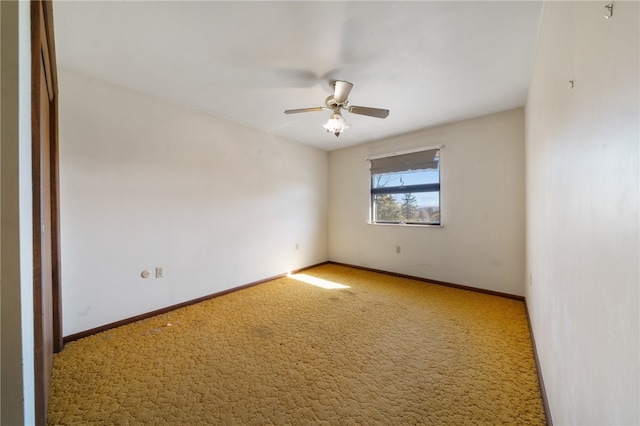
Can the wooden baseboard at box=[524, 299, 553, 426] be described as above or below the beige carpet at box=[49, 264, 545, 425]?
above

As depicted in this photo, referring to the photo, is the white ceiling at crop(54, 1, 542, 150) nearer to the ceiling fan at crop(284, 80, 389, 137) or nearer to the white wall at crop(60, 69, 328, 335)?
the ceiling fan at crop(284, 80, 389, 137)

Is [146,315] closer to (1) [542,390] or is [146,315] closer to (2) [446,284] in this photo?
(1) [542,390]

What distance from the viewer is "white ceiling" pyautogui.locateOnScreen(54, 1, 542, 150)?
151 centimetres

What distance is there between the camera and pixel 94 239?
7.30 feet

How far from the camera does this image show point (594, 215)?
2.52ft

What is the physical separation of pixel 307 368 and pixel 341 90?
227cm

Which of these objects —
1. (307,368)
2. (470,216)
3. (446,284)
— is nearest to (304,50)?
(307,368)

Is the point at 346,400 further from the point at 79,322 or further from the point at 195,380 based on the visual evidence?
the point at 79,322

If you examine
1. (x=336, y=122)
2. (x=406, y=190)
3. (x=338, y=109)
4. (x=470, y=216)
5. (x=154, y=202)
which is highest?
(x=338, y=109)

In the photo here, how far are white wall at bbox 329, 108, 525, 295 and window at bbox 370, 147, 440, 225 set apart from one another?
132mm

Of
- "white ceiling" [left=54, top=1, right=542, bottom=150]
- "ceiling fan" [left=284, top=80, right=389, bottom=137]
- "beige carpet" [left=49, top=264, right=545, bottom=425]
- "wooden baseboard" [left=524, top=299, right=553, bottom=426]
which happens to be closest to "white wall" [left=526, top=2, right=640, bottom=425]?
"wooden baseboard" [left=524, top=299, right=553, bottom=426]

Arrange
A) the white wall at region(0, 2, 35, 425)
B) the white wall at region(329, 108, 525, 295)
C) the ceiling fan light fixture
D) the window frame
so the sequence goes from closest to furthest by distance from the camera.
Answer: the white wall at region(0, 2, 35, 425) < the ceiling fan light fixture < the white wall at region(329, 108, 525, 295) < the window frame

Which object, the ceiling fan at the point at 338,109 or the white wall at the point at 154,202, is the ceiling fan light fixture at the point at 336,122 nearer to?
the ceiling fan at the point at 338,109

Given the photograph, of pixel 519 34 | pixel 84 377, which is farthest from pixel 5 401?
pixel 519 34
